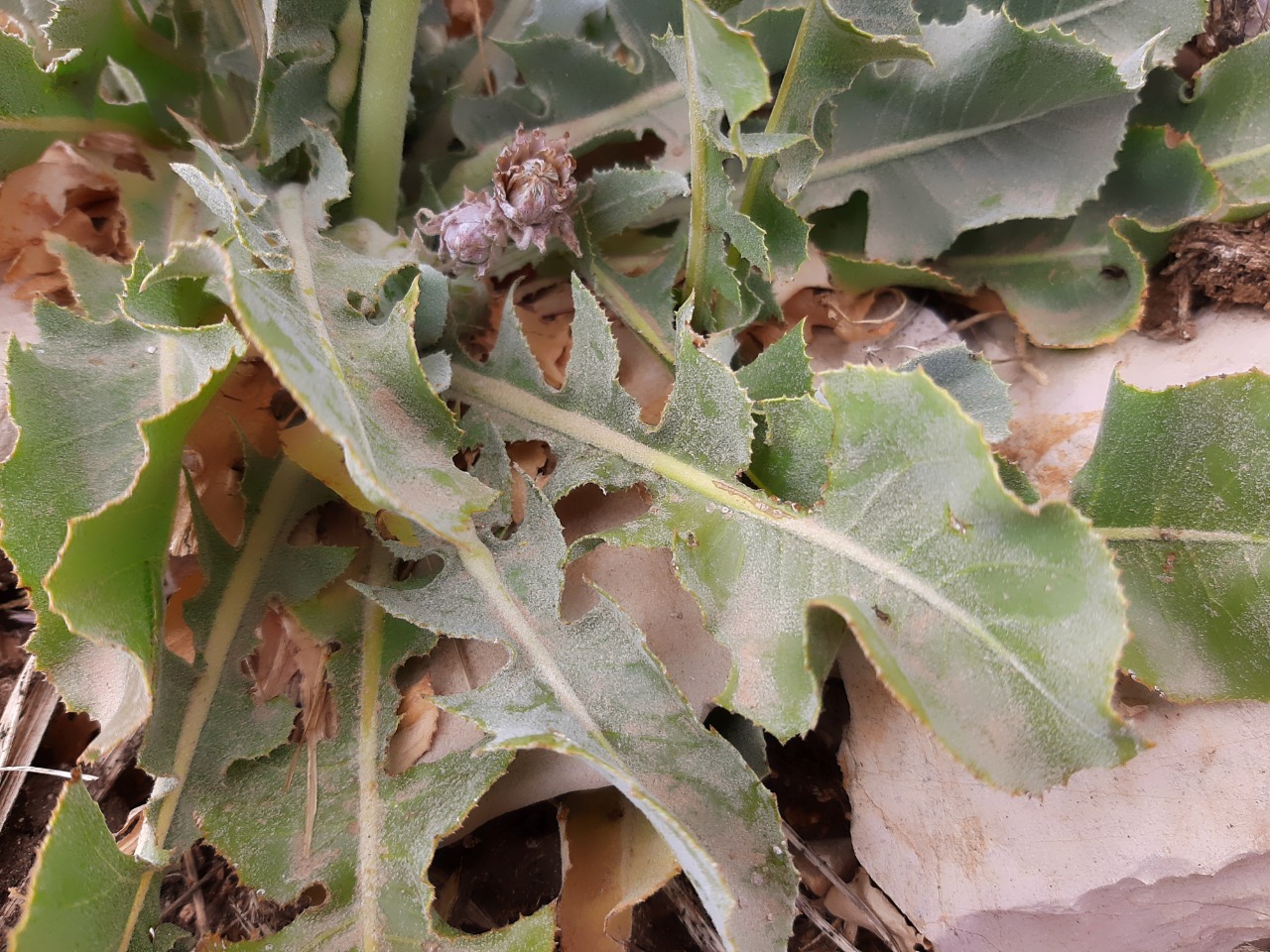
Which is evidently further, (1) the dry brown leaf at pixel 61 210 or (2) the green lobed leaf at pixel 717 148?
(1) the dry brown leaf at pixel 61 210

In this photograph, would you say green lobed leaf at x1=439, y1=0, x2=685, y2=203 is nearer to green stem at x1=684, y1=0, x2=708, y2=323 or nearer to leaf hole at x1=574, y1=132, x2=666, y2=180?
leaf hole at x1=574, y1=132, x2=666, y2=180

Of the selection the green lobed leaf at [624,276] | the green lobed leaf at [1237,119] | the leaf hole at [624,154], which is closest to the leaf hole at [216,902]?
the green lobed leaf at [624,276]

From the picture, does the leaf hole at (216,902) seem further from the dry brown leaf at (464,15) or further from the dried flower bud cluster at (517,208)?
the dry brown leaf at (464,15)

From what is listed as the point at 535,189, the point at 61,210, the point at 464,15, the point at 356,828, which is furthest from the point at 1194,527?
the point at 61,210

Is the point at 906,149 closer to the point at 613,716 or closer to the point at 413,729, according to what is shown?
the point at 613,716

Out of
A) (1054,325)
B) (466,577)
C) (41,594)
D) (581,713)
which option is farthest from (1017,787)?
(41,594)

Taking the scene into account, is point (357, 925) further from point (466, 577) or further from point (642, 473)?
point (642, 473)
